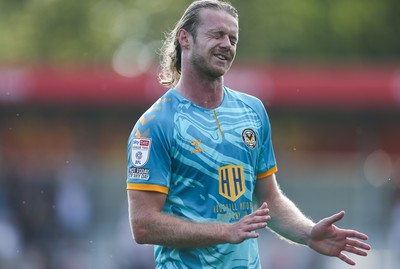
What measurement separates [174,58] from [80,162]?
17182mm

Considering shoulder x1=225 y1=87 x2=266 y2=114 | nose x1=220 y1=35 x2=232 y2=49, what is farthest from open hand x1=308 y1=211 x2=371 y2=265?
nose x1=220 y1=35 x2=232 y2=49

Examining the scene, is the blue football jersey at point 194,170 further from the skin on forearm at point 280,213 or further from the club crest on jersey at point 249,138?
the skin on forearm at point 280,213

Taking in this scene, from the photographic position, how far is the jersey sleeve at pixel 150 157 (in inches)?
260

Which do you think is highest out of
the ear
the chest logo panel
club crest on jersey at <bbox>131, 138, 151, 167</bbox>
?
the ear

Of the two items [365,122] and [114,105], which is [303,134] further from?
[114,105]

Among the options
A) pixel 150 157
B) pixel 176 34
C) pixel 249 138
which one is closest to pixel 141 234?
pixel 150 157

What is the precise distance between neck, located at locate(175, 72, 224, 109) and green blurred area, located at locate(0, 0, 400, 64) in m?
30.8

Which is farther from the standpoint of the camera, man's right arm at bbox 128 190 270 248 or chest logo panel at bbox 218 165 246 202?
chest logo panel at bbox 218 165 246 202

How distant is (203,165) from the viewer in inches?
263

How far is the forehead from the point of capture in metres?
6.85

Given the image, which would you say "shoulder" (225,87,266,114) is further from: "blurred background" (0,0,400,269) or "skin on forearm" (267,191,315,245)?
"blurred background" (0,0,400,269)

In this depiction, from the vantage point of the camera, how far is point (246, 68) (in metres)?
26.0

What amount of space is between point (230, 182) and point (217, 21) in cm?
98

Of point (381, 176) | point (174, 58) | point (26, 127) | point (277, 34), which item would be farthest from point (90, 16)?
point (174, 58)
